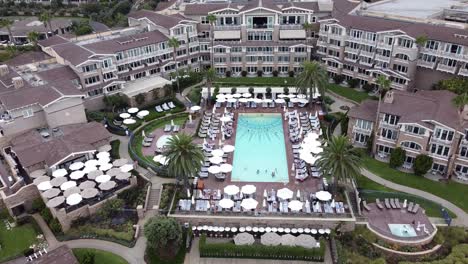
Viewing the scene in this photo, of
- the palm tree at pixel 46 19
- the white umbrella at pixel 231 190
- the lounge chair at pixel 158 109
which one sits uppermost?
the palm tree at pixel 46 19

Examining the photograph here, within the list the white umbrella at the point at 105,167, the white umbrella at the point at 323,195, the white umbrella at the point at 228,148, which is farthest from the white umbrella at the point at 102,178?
the white umbrella at the point at 323,195

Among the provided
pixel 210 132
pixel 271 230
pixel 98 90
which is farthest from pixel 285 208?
pixel 98 90

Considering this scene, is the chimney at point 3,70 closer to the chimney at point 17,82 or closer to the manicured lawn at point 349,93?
the chimney at point 17,82

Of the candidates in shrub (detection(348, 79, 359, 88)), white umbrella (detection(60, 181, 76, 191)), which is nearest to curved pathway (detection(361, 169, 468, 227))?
shrub (detection(348, 79, 359, 88))

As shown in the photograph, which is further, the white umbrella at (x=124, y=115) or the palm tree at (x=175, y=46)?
the palm tree at (x=175, y=46)

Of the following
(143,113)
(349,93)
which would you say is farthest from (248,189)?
(349,93)

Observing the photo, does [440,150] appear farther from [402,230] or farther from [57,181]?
[57,181]
